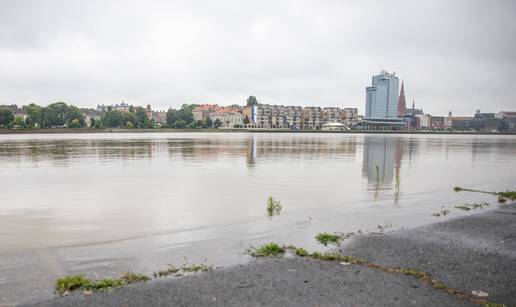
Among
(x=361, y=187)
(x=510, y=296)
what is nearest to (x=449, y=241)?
(x=510, y=296)

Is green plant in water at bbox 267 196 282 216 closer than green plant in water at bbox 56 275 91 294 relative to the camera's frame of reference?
No

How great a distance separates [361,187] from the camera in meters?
26.3

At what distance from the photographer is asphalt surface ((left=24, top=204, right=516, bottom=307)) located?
7.99m

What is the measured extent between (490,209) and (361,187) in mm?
9058

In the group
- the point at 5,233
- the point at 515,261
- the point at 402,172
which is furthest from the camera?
the point at 402,172

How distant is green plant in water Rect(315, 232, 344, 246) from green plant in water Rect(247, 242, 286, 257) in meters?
1.72

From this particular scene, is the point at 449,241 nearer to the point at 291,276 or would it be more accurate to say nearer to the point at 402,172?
the point at 291,276

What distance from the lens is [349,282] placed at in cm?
898

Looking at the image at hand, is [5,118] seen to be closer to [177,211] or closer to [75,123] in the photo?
[75,123]

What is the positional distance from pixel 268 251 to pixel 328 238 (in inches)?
102

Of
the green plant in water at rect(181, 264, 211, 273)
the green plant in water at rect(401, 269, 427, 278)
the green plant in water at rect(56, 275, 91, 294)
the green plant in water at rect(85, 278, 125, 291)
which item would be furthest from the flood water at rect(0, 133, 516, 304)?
the green plant in water at rect(401, 269, 427, 278)

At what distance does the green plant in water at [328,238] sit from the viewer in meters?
12.8

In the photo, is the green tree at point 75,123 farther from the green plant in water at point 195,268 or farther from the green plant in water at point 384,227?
the green plant in water at point 195,268

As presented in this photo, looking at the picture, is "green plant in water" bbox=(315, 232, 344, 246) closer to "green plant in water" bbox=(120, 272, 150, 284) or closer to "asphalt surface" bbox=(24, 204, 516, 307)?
"asphalt surface" bbox=(24, 204, 516, 307)
